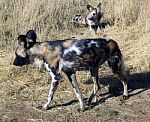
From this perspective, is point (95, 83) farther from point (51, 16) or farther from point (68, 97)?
point (51, 16)

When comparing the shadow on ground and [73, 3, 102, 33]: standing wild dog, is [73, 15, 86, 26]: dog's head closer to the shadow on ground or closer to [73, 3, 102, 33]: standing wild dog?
[73, 3, 102, 33]: standing wild dog

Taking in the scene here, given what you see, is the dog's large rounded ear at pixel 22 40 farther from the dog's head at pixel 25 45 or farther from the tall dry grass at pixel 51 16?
the tall dry grass at pixel 51 16

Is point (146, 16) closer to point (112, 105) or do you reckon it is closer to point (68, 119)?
point (112, 105)

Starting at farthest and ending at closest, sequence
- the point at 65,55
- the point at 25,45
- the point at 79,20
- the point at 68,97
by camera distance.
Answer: the point at 79,20
the point at 68,97
the point at 25,45
the point at 65,55

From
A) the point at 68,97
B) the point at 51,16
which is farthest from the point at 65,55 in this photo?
the point at 51,16

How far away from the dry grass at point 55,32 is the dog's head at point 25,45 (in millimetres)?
629

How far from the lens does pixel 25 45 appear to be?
17.8ft

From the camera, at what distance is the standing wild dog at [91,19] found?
32.3ft

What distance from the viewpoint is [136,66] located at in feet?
23.3

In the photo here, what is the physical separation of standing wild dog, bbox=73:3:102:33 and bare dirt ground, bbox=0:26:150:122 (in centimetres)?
257

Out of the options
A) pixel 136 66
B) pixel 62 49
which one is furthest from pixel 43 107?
pixel 136 66

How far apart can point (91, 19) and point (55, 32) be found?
1.53m

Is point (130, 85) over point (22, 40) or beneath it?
beneath

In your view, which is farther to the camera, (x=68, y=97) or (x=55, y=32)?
(x=55, y=32)
